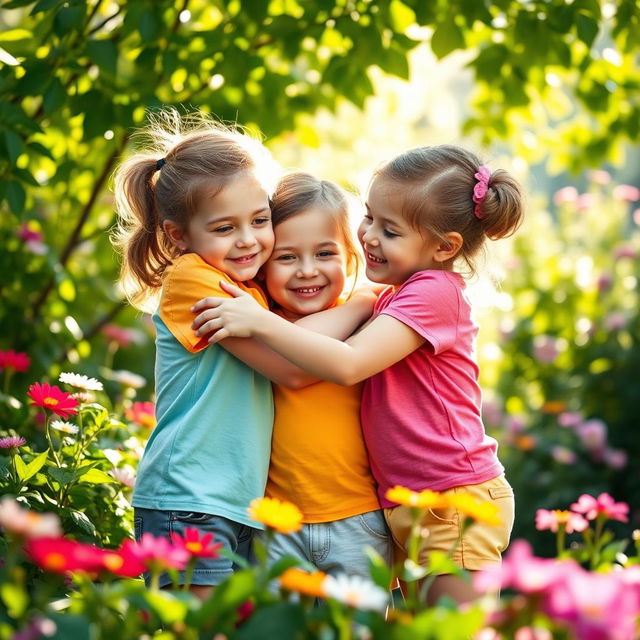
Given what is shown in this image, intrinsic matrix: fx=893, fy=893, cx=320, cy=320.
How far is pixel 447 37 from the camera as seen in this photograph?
298 centimetres

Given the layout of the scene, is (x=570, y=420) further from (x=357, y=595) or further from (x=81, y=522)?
(x=357, y=595)

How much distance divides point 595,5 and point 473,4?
39 cm

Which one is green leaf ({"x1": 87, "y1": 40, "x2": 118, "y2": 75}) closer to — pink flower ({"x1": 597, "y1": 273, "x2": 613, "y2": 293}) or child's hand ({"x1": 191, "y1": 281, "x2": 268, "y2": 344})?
child's hand ({"x1": 191, "y1": 281, "x2": 268, "y2": 344})

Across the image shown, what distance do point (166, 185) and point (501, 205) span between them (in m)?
0.79

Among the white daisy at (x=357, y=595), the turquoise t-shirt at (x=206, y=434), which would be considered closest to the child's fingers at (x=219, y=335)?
the turquoise t-shirt at (x=206, y=434)

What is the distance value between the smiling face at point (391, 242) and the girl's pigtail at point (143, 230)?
19.5 inches

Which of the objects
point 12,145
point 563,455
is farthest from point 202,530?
point 563,455

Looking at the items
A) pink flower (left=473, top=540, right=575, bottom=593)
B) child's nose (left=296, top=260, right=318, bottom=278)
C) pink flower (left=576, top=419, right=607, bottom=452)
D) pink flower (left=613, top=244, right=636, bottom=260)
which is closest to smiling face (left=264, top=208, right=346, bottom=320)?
child's nose (left=296, top=260, right=318, bottom=278)

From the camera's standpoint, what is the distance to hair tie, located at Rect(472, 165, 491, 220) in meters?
2.08

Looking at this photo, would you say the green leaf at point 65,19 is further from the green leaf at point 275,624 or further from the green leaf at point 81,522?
the green leaf at point 275,624

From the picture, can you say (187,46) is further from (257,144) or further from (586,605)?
(586,605)

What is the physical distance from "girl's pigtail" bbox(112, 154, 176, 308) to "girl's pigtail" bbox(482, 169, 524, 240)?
0.77 metres

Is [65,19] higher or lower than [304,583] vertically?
higher

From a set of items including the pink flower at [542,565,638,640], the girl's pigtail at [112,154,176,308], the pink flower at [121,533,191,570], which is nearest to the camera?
the pink flower at [542,565,638,640]
